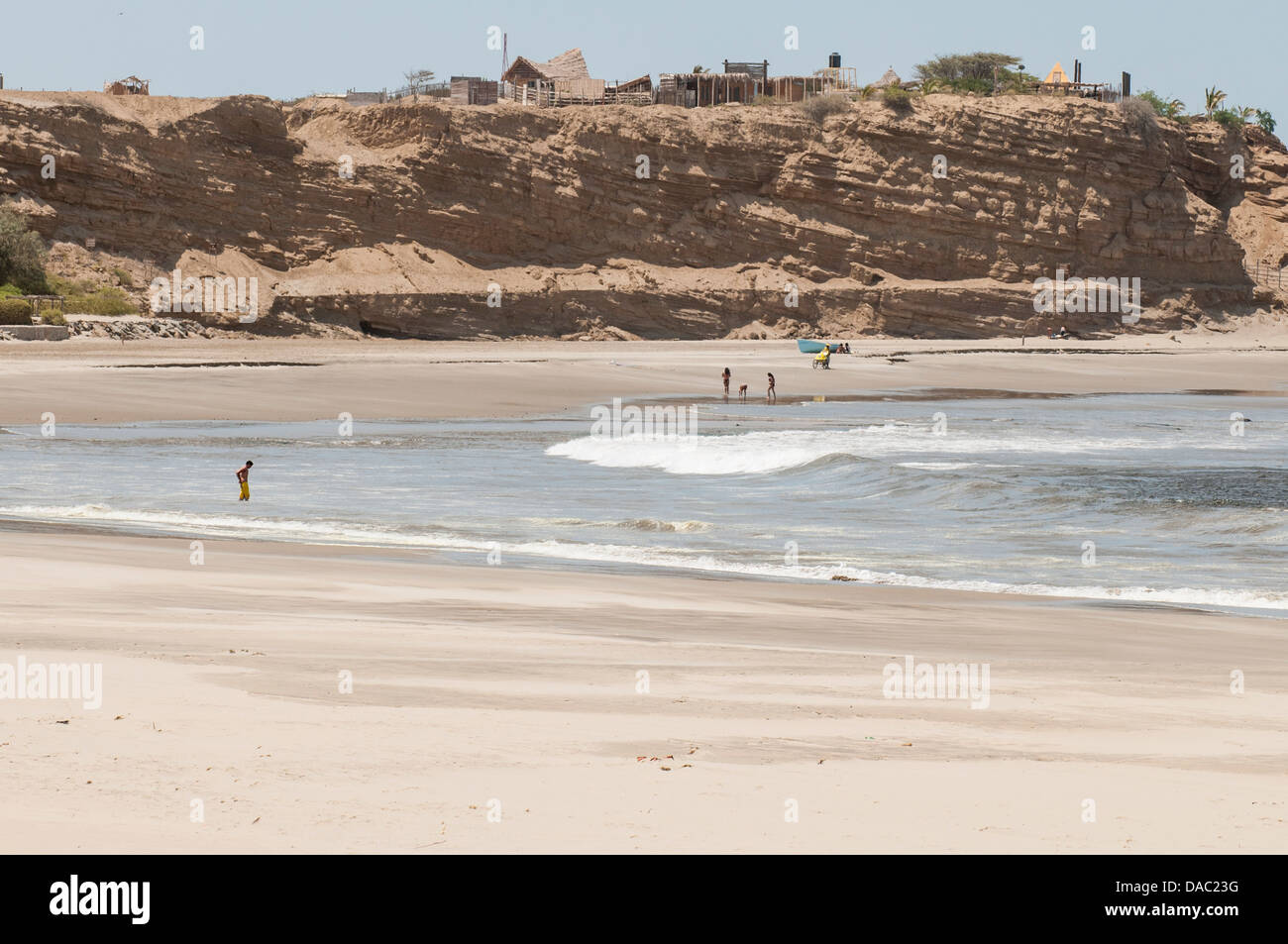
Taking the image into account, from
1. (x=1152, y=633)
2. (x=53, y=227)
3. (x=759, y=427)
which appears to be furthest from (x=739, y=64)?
(x=1152, y=633)

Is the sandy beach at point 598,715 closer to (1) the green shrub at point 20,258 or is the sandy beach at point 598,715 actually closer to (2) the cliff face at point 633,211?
(1) the green shrub at point 20,258

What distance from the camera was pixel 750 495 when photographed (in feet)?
60.7

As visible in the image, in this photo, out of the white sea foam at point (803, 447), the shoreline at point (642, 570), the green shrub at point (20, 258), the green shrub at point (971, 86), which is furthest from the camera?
the green shrub at point (971, 86)

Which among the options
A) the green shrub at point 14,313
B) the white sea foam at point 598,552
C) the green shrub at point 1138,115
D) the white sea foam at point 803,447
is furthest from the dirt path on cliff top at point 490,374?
the green shrub at point 1138,115

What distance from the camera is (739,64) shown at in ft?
262

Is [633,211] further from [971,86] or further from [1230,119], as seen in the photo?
[1230,119]

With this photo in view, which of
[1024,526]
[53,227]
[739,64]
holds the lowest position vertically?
[1024,526]

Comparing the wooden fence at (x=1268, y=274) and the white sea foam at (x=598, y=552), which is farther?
the wooden fence at (x=1268, y=274)

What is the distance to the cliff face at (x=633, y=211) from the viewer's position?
57.1 metres

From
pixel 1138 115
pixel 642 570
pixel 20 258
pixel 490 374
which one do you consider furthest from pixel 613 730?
pixel 1138 115

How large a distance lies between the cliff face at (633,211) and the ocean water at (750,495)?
32.8m

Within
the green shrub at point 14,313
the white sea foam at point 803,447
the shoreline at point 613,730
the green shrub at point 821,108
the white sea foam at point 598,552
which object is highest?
the green shrub at point 821,108

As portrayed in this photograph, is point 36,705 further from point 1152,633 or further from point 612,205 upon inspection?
point 612,205
